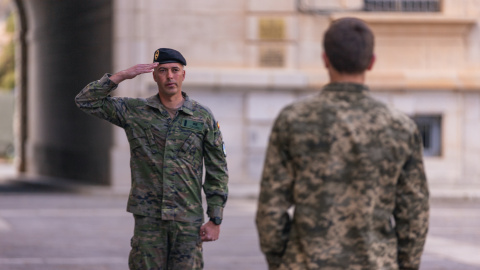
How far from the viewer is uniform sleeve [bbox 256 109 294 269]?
4102 millimetres

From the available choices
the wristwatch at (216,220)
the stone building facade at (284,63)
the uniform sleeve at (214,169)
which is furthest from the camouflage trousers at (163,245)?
the stone building facade at (284,63)

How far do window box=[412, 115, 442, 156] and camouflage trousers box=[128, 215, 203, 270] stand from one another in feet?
46.4

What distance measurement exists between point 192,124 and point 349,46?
6.30 feet

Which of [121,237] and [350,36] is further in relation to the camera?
[121,237]

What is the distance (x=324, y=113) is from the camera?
4.12 metres

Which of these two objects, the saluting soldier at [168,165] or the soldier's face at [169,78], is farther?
the soldier's face at [169,78]

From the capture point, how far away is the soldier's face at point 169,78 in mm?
5848

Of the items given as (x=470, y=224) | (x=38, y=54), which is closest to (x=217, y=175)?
(x=470, y=224)

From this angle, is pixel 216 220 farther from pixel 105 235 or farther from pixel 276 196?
pixel 105 235

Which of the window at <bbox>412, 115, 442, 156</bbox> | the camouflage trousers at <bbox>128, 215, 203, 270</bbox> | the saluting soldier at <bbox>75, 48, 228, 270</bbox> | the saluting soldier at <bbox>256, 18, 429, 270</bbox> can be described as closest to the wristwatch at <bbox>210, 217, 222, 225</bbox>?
the saluting soldier at <bbox>75, 48, 228, 270</bbox>

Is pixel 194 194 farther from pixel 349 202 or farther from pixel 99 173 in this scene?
pixel 99 173

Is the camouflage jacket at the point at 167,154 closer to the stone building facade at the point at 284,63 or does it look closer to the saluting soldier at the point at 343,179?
the saluting soldier at the point at 343,179

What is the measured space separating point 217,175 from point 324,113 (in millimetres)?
1912

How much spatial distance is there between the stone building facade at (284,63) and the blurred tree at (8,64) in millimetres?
36807
